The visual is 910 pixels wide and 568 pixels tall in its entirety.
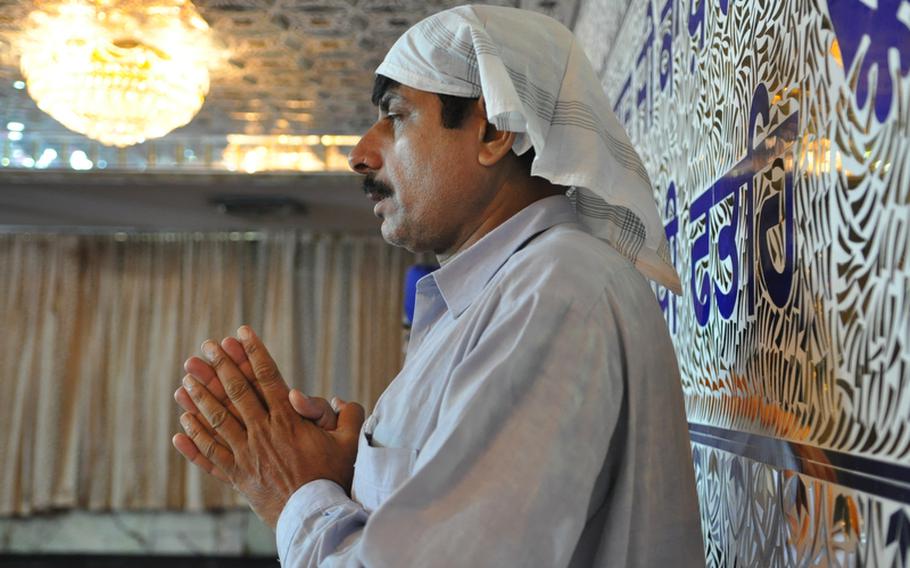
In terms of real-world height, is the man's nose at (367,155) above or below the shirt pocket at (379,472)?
above

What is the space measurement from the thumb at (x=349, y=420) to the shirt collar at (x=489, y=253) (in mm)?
257

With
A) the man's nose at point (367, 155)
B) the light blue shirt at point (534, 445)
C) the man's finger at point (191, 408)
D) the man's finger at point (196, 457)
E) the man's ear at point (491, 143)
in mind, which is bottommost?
the man's finger at point (196, 457)

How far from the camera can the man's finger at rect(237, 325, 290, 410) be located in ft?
4.15

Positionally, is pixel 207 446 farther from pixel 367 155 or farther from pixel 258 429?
pixel 367 155

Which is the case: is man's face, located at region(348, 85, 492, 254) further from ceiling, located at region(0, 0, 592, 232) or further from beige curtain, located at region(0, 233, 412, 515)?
beige curtain, located at region(0, 233, 412, 515)

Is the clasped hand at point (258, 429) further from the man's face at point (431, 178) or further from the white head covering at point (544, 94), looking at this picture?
the white head covering at point (544, 94)

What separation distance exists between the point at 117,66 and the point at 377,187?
3531 millimetres

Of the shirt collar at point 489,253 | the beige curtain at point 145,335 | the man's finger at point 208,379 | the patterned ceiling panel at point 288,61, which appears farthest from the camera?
the beige curtain at point 145,335

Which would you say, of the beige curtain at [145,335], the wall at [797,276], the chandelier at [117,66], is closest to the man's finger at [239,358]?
the wall at [797,276]

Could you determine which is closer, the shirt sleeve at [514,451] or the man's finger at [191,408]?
the shirt sleeve at [514,451]

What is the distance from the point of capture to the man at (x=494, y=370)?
83cm

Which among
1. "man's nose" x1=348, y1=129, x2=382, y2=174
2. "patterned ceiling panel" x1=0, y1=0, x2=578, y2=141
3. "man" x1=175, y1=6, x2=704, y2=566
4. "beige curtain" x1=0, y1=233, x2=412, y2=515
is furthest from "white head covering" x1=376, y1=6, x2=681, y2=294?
"beige curtain" x1=0, y1=233, x2=412, y2=515

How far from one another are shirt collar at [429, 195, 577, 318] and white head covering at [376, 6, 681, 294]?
0.20 ft

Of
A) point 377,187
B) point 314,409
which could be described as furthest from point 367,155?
point 314,409
